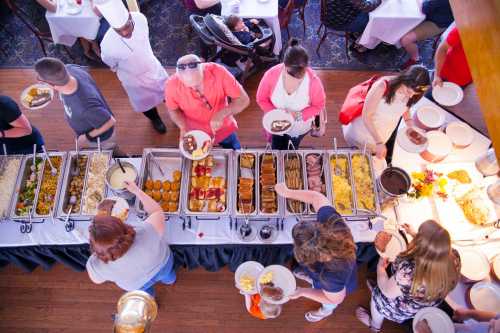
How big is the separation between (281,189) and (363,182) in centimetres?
60

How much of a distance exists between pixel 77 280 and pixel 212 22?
2.78 meters

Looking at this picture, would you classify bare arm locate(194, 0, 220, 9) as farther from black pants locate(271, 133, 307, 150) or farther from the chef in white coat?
black pants locate(271, 133, 307, 150)

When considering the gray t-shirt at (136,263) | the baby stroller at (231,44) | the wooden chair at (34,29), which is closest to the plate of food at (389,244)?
the gray t-shirt at (136,263)

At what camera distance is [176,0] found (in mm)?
5062

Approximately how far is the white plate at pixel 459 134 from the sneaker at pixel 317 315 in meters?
1.59

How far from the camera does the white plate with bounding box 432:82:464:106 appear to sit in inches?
114

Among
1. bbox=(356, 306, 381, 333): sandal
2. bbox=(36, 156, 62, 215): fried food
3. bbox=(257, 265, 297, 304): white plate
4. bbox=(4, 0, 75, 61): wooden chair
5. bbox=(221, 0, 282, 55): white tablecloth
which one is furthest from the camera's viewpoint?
bbox=(4, 0, 75, 61): wooden chair

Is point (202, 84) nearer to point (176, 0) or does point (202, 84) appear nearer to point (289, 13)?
point (289, 13)

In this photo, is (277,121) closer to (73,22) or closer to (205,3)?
(205,3)

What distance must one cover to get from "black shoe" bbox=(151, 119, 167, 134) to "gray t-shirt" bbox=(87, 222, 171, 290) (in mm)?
1941

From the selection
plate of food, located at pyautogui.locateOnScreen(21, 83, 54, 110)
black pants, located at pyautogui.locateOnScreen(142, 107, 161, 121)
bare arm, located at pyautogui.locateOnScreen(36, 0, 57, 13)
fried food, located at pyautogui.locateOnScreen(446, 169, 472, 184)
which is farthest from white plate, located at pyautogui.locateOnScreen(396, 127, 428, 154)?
bare arm, located at pyautogui.locateOnScreen(36, 0, 57, 13)

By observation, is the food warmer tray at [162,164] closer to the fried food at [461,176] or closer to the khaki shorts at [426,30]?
the fried food at [461,176]

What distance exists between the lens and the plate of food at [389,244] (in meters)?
2.18

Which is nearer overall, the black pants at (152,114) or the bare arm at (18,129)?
the bare arm at (18,129)
